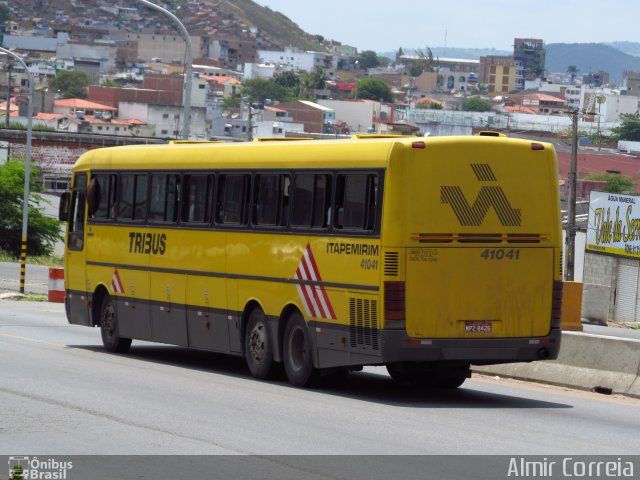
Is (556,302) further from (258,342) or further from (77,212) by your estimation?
(77,212)

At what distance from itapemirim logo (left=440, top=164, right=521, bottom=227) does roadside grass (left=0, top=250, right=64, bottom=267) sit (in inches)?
1725

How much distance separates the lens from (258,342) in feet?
58.5

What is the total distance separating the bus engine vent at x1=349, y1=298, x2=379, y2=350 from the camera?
15.5 metres

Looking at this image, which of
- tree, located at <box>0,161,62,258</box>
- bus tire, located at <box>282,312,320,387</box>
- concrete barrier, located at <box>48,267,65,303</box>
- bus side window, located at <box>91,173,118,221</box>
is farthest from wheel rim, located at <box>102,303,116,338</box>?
tree, located at <box>0,161,62,258</box>

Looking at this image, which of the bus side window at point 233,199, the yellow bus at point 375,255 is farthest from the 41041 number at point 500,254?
the bus side window at point 233,199

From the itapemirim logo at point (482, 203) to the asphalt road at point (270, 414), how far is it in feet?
6.88

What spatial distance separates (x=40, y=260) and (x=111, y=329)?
40.3 metres

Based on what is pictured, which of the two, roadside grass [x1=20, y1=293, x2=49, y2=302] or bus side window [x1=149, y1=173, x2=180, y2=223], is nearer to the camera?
bus side window [x1=149, y1=173, x2=180, y2=223]

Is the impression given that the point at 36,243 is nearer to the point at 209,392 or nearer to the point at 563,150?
the point at 209,392

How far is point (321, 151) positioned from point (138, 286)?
5.27 m

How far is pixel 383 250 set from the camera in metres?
15.4

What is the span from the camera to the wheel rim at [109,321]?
21.7m

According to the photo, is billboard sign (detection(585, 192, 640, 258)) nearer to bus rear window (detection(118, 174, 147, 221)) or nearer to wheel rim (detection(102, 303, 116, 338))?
wheel rim (detection(102, 303, 116, 338))
